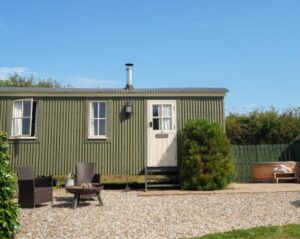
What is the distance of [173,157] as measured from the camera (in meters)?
11.9

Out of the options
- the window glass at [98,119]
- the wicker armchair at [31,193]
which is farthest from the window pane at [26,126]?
the wicker armchair at [31,193]

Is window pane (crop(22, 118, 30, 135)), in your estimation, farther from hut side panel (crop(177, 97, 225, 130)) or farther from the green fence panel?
the green fence panel

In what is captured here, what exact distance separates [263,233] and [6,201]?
3.79m

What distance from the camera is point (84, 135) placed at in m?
12.2

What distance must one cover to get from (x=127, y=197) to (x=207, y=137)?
3010mm

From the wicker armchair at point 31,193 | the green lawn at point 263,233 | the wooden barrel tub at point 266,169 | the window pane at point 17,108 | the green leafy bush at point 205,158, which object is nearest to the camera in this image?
the green lawn at point 263,233

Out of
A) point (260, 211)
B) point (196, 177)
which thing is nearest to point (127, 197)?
point (196, 177)

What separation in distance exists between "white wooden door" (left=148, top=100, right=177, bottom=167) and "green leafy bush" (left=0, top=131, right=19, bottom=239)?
6.83 metres

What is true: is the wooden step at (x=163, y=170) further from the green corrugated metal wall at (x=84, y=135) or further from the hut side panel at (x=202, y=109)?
the hut side panel at (x=202, y=109)

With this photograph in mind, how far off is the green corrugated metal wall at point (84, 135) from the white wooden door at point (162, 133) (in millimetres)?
176

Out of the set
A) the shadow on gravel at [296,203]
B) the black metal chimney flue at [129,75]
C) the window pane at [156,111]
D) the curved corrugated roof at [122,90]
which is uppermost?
the black metal chimney flue at [129,75]

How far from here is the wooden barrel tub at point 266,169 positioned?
45.0 feet

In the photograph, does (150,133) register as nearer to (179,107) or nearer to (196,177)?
(179,107)

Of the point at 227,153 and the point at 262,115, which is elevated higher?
the point at 262,115
